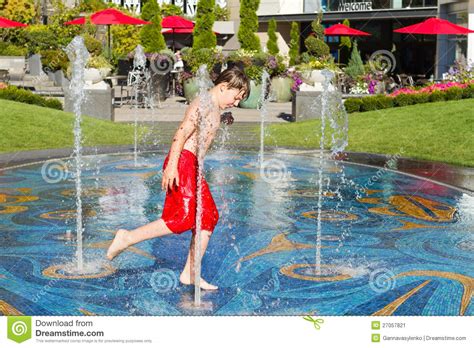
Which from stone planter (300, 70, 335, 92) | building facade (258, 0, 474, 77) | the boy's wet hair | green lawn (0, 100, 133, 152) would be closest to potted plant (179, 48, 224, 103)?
stone planter (300, 70, 335, 92)

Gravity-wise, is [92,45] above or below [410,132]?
above

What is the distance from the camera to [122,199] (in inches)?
429

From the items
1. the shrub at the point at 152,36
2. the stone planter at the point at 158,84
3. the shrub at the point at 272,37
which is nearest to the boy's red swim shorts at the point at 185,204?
the stone planter at the point at 158,84

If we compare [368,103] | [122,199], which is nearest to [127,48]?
[368,103]

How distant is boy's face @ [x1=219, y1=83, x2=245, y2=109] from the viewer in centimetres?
658

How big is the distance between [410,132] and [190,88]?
10742 mm

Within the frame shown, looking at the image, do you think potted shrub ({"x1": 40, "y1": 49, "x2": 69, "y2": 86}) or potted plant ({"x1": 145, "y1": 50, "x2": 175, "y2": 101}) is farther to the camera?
potted shrub ({"x1": 40, "y1": 49, "x2": 69, "y2": 86})

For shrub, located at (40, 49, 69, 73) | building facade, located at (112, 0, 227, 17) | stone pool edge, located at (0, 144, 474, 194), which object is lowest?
stone pool edge, located at (0, 144, 474, 194)

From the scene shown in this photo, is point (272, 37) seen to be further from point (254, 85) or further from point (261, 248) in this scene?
point (261, 248)

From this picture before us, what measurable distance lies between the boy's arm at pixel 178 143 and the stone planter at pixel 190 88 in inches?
790

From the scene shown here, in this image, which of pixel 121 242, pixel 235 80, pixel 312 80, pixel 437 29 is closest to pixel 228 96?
pixel 235 80

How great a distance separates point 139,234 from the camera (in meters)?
6.70

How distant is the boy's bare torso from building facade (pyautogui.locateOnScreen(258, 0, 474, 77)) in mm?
28475

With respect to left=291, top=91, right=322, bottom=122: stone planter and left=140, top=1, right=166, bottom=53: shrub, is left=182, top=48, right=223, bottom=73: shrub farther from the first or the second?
left=291, top=91, right=322, bottom=122: stone planter
